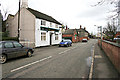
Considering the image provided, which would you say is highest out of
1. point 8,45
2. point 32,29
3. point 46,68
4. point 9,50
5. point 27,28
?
point 27,28

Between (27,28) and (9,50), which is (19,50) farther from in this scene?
(27,28)

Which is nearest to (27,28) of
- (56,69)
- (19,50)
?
(19,50)

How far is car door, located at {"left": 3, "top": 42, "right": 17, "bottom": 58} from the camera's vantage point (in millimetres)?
6534

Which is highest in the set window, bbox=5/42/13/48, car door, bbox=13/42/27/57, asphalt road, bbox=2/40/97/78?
window, bbox=5/42/13/48

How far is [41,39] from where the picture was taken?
18406 millimetres

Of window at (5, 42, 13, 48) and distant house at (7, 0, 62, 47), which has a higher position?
distant house at (7, 0, 62, 47)

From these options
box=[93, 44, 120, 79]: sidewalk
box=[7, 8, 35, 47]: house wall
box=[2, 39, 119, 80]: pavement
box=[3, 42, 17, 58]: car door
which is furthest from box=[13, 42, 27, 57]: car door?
box=[7, 8, 35, 47]: house wall

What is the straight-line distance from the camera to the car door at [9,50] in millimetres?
6534

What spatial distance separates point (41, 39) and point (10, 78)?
577 inches

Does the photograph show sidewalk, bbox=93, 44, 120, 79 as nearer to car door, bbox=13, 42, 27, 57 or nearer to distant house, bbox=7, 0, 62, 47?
car door, bbox=13, 42, 27, 57

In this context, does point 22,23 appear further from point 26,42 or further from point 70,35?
point 70,35

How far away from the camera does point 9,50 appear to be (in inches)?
264

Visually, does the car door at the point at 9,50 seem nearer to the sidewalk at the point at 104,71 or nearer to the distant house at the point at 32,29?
the sidewalk at the point at 104,71

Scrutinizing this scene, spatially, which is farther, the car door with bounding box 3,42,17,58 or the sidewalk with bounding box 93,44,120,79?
the car door with bounding box 3,42,17,58
